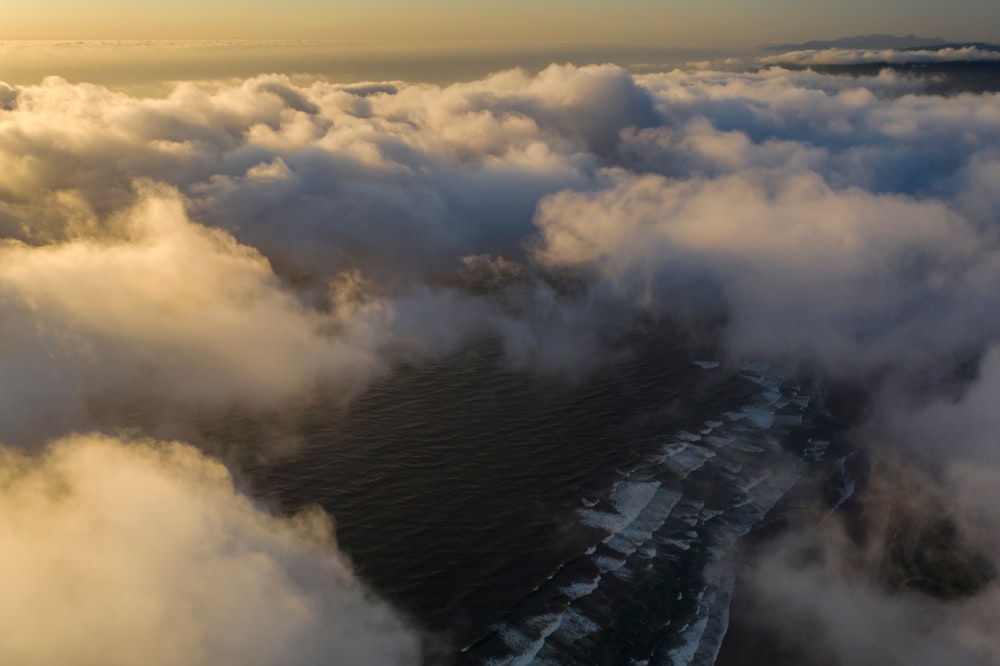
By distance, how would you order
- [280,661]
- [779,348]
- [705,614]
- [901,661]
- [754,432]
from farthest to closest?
[779,348], [754,432], [705,614], [901,661], [280,661]

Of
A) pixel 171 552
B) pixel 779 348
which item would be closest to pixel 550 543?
pixel 171 552

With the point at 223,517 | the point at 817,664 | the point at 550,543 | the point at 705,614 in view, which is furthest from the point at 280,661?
the point at 817,664

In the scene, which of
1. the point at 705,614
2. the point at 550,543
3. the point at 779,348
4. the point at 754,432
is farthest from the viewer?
the point at 779,348

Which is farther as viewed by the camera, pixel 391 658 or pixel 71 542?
pixel 71 542

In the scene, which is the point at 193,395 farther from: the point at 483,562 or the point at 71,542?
the point at 483,562

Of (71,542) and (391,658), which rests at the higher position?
(71,542)

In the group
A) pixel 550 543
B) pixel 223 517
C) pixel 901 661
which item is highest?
pixel 223 517
